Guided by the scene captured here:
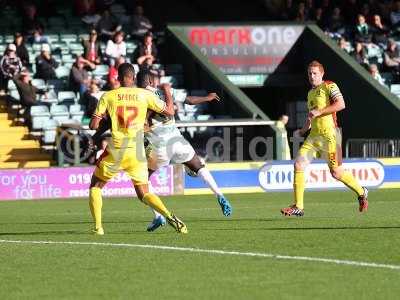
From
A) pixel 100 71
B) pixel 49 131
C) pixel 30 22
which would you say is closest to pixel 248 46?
pixel 100 71

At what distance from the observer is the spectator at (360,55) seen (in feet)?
105

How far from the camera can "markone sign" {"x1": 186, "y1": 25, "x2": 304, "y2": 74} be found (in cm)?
3178

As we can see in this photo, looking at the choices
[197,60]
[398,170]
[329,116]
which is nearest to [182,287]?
[329,116]

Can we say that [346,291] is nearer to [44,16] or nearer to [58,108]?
[58,108]

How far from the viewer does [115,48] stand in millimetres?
29875

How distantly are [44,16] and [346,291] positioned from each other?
23.8 metres

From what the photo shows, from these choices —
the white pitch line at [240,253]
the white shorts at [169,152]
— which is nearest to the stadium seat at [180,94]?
the white shorts at [169,152]

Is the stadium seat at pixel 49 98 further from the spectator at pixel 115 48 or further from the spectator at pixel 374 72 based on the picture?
the spectator at pixel 374 72

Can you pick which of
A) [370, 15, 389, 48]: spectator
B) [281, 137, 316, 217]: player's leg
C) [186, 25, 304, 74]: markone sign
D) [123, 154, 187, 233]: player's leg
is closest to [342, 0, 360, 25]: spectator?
[370, 15, 389, 48]: spectator

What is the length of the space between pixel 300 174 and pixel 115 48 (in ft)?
45.3

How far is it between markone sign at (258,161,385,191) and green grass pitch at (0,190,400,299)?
6.77 meters

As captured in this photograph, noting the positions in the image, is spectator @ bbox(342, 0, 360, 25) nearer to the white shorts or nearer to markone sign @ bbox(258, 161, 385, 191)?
markone sign @ bbox(258, 161, 385, 191)

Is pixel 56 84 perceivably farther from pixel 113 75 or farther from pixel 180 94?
pixel 180 94

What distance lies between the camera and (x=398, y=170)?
25953 millimetres
